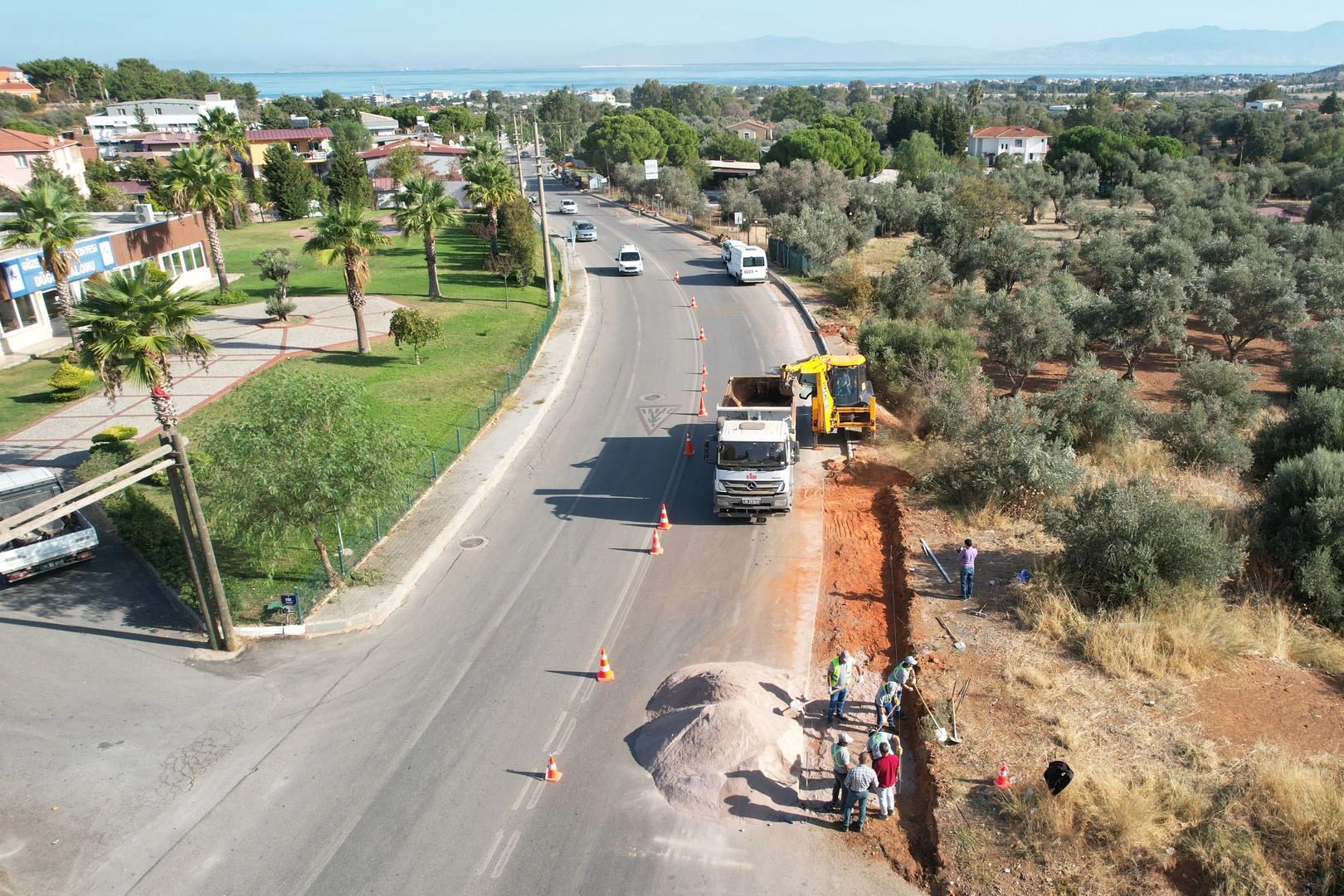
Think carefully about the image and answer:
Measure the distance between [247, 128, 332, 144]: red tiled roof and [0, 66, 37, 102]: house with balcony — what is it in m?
69.3

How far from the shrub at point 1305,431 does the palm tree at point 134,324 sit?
26011 mm

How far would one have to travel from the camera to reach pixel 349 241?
31125 millimetres

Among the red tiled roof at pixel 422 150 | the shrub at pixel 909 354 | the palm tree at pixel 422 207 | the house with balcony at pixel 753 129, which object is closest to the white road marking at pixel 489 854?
the shrub at pixel 909 354

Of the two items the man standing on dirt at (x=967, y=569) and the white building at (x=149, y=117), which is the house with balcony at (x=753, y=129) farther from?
the man standing on dirt at (x=967, y=569)

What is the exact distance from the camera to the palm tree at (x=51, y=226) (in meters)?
29.4

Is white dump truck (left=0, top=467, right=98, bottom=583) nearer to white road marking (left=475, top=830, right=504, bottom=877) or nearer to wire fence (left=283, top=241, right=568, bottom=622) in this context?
wire fence (left=283, top=241, right=568, bottom=622)

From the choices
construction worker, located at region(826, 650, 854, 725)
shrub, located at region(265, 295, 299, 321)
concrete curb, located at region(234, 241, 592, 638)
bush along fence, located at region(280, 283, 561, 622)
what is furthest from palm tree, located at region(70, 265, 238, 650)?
shrub, located at region(265, 295, 299, 321)

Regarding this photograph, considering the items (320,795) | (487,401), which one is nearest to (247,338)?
(487,401)

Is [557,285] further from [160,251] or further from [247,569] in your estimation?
[247,569]

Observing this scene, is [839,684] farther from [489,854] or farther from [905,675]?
[489,854]

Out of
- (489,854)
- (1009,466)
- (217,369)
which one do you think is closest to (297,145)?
(217,369)

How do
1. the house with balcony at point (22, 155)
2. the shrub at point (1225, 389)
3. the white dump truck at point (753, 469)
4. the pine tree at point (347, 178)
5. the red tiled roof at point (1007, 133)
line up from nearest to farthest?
the white dump truck at point (753, 469)
the shrub at point (1225, 389)
the house with balcony at point (22, 155)
the pine tree at point (347, 178)
the red tiled roof at point (1007, 133)

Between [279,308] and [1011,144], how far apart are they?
363 feet

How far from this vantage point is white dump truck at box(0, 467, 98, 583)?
17.2 m
